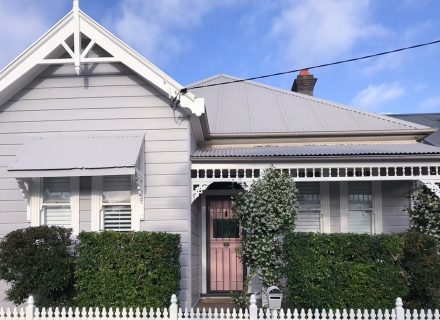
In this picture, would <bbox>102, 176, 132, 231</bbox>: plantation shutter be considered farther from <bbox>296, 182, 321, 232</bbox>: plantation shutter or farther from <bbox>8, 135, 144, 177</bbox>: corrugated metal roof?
<bbox>296, 182, 321, 232</bbox>: plantation shutter

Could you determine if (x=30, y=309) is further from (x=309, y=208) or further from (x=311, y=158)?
(x=309, y=208)

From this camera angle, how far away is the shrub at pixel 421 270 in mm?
8797

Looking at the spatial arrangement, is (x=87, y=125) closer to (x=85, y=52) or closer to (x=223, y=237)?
(x=85, y=52)

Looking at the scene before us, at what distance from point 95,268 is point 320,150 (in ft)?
18.0

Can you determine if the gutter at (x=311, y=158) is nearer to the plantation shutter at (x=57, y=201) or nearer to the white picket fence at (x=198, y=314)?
the plantation shutter at (x=57, y=201)

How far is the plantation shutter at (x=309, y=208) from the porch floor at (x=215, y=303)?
94.1 inches

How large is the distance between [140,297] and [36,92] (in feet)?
15.9

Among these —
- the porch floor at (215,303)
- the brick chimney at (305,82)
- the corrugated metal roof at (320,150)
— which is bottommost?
the porch floor at (215,303)

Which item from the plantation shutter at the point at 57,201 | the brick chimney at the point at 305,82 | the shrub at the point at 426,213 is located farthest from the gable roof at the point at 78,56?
the brick chimney at the point at 305,82

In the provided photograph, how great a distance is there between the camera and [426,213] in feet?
33.4

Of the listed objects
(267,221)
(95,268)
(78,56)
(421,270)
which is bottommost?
(421,270)

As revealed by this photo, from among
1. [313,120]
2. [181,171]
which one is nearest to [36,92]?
[181,171]

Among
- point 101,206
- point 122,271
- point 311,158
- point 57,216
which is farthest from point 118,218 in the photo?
point 311,158

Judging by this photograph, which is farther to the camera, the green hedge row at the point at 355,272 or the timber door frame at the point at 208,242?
the timber door frame at the point at 208,242
